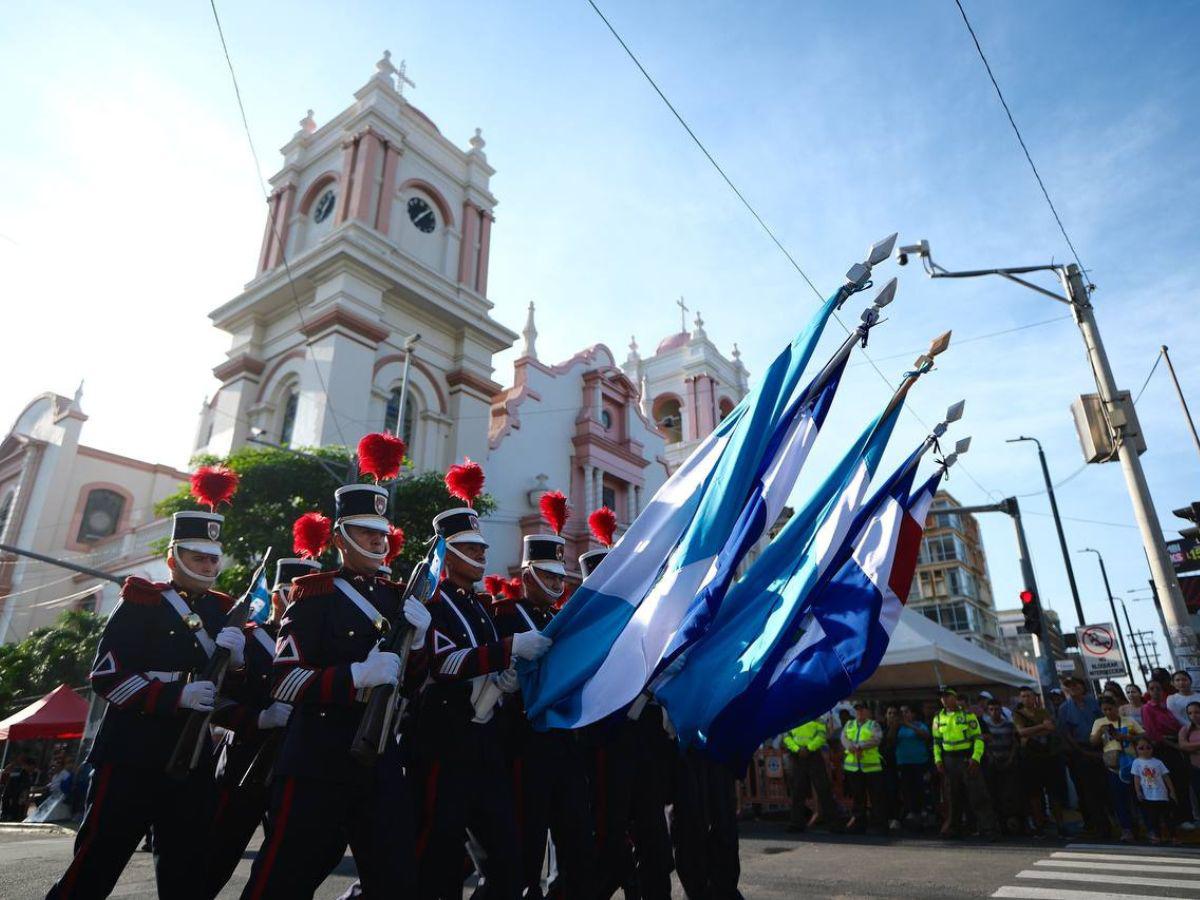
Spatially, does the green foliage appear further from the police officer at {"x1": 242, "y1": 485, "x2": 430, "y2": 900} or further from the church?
the police officer at {"x1": 242, "y1": 485, "x2": 430, "y2": 900}

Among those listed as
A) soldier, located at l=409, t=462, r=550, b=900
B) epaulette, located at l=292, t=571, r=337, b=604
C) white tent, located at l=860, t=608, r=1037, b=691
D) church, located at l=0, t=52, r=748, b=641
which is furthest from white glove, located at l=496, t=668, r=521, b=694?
church, located at l=0, t=52, r=748, b=641

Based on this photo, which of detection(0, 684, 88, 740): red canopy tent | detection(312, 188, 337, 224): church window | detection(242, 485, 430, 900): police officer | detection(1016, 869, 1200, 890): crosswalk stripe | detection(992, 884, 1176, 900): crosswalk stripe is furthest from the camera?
detection(312, 188, 337, 224): church window

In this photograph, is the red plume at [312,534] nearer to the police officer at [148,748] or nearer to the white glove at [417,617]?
the police officer at [148,748]

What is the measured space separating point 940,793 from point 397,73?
100 feet

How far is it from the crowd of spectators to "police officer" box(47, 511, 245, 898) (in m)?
8.68

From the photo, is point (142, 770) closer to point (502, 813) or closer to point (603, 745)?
point (502, 813)

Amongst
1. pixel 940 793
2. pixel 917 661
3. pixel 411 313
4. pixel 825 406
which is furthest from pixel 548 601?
pixel 411 313

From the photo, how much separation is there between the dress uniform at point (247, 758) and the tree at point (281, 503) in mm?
11821

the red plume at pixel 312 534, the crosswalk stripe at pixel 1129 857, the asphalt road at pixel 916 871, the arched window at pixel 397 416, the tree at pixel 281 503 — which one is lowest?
the asphalt road at pixel 916 871

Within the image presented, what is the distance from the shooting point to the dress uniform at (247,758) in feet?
14.4

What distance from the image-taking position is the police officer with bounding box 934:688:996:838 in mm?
9602

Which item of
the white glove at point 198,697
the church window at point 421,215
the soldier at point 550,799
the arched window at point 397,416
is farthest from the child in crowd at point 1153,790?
the church window at point 421,215

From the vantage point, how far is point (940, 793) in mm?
11125

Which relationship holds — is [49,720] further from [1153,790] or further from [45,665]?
[1153,790]
